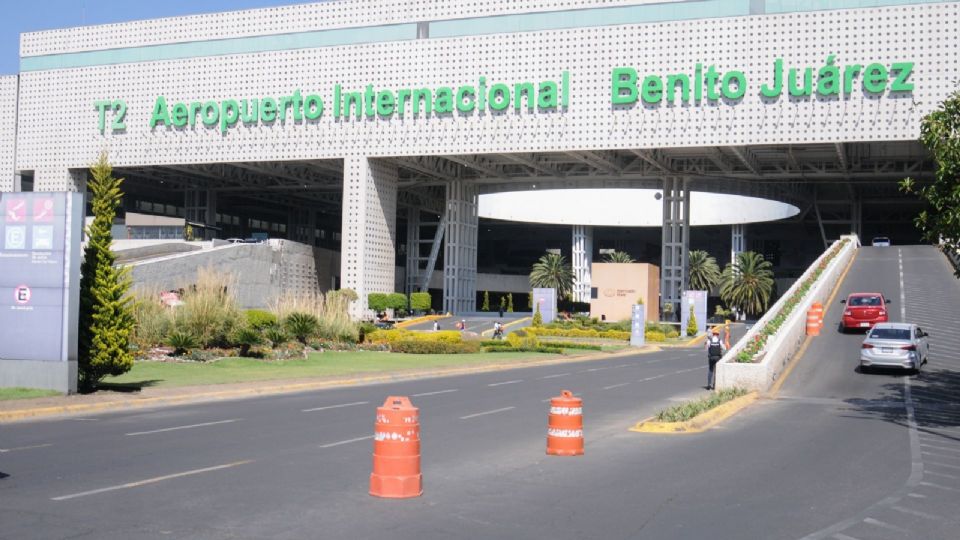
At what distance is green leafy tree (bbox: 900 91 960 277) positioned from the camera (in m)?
16.6

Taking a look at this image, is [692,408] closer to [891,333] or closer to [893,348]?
[893,348]

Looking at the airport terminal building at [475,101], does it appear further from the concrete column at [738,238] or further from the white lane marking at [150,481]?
the white lane marking at [150,481]

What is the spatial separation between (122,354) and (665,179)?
57675 mm

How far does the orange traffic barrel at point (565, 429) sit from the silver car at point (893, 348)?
1648 centimetres

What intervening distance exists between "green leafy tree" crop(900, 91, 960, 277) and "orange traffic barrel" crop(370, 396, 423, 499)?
11.3 m

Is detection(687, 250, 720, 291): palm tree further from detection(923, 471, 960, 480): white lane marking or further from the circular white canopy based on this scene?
detection(923, 471, 960, 480): white lane marking

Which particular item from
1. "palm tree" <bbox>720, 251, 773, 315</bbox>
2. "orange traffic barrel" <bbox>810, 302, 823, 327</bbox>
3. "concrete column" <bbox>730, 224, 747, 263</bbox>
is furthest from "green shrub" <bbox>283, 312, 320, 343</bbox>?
"concrete column" <bbox>730, 224, 747, 263</bbox>

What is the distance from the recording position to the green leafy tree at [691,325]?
210 feet

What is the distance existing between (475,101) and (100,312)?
47632 millimetres

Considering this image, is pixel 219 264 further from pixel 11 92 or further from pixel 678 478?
pixel 678 478

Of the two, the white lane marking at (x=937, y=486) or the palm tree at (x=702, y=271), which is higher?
the palm tree at (x=702, y=271)

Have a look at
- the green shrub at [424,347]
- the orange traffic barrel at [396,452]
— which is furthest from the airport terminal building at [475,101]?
the orange traffic barrel at [396,452]

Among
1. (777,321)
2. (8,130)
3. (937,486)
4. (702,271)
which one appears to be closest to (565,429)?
(937,486)

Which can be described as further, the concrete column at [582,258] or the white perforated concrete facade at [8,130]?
the concrete column at [582,258]
